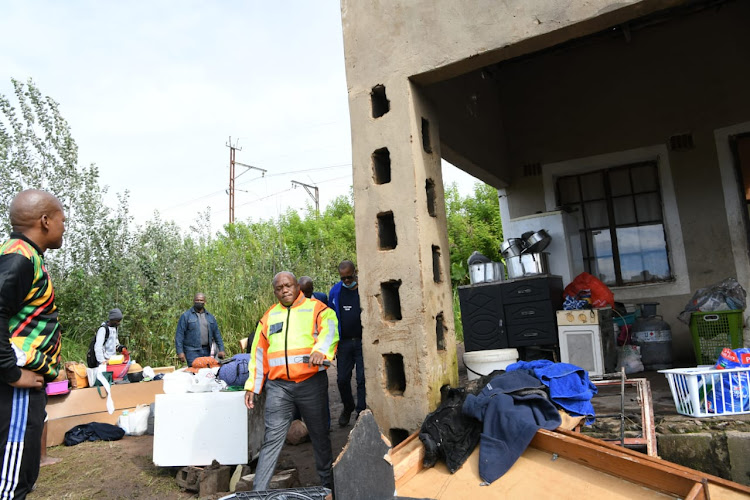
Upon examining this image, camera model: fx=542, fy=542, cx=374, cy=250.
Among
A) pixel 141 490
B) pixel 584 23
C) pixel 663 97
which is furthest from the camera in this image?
pixel 663 97

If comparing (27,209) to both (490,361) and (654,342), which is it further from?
(654,342)

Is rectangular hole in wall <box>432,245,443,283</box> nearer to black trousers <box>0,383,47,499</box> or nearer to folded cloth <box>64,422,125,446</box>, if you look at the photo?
black trousers <box>0,383,47,499</box>

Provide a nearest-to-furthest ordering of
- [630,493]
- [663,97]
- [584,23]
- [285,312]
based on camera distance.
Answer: [630,493]
[584,23]
[285,312]
[663,97]

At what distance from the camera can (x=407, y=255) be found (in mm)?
4844

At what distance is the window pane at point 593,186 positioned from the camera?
8.74 meters

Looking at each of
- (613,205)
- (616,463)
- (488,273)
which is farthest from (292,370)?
(613,205)

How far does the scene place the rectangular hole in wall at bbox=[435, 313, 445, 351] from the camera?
16.8 feet

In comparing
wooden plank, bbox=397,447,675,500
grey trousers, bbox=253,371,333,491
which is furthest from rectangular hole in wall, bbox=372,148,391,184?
wooden plank, bbox=397,447,675,500

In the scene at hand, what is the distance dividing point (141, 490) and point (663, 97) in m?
8.83

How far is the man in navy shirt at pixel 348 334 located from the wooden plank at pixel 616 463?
3546 mm

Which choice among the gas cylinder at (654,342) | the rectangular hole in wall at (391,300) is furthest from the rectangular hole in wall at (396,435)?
the gas cylinder at (654,342)

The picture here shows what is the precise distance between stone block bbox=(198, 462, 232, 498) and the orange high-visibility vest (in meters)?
1.19

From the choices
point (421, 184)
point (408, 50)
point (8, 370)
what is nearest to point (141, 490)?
point (8, 370)

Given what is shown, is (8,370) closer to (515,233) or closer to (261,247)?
(515,233)
